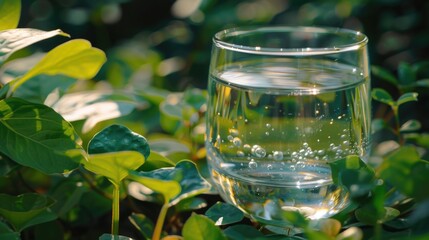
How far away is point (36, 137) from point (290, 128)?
9.3 inches

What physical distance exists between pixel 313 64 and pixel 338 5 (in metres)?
1.08

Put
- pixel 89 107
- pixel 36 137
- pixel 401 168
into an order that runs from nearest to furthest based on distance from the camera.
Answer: pixel 401 168 → pixel 36 137 → pixel 89 107

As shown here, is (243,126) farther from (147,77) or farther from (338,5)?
(338,5)

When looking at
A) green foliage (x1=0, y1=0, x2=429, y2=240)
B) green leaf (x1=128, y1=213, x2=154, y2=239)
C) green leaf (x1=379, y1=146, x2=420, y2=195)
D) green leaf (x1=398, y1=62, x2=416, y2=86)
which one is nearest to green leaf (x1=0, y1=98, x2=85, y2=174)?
green foliage (x1=0, y1=0, x2=429, y2=240)

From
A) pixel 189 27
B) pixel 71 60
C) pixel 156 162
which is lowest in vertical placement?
pixel 189 27

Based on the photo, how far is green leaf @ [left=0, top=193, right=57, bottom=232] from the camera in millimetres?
625

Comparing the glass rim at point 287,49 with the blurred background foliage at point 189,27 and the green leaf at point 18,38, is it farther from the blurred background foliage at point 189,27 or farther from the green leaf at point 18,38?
the blurred background foliage at point 189,27

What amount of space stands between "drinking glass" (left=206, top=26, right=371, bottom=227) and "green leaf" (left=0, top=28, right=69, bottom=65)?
0.59ft

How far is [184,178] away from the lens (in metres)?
0.62

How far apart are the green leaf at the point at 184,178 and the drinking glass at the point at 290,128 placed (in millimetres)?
45

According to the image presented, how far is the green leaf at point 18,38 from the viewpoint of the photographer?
0.58 m

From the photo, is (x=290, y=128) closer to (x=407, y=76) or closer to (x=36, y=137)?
(x=36, y=137)

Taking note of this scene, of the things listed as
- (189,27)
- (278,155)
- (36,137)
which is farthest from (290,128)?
(189,27)

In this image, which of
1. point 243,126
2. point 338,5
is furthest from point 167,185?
point 338,5
